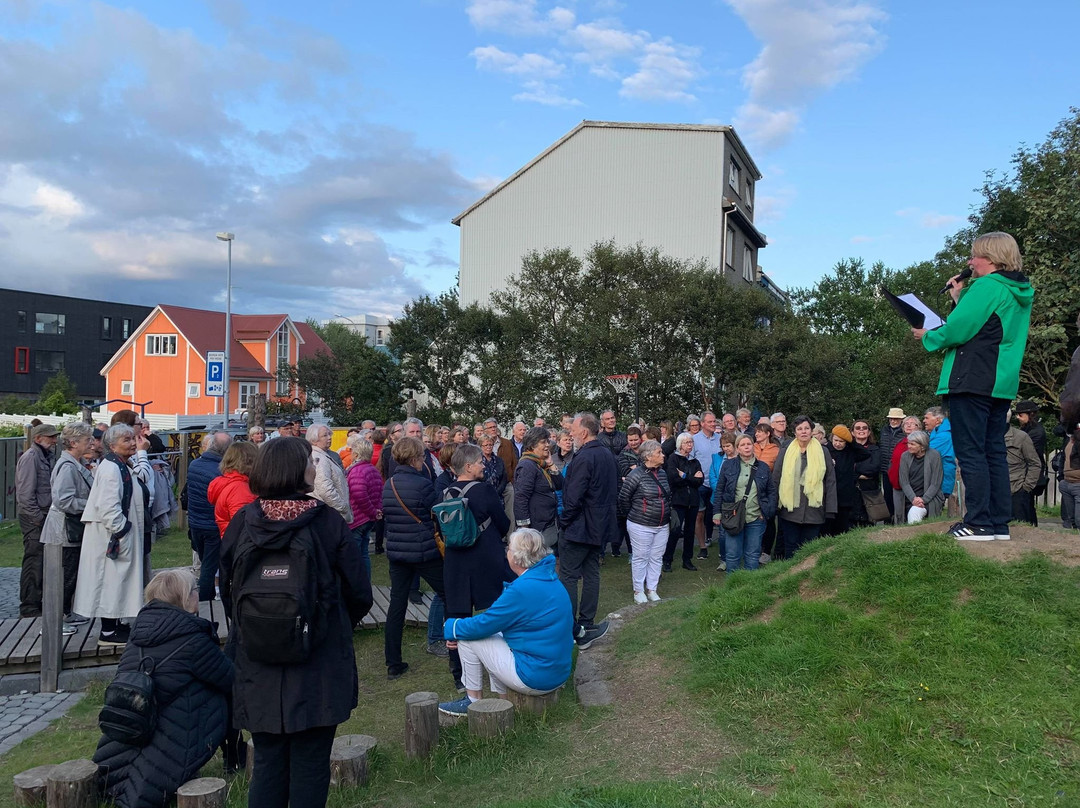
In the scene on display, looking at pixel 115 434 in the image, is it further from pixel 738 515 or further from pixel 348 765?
pixel 738 515

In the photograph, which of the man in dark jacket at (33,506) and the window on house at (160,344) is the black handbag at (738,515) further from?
the window on house at (160,344)

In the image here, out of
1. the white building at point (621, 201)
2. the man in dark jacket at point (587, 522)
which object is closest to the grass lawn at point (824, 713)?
the man in dark jacket at point (587, 522)

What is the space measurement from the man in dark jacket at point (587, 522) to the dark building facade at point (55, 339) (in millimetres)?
62800

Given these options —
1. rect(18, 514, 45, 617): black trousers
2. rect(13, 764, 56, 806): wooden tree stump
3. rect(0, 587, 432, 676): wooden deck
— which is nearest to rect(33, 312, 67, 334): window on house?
rect(18, 514, 45, 617): black trousers

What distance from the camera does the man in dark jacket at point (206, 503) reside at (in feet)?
28.1

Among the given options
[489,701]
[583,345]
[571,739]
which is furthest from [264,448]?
[583,345]

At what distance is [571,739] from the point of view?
5.12m

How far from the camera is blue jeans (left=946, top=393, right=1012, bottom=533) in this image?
216 inches

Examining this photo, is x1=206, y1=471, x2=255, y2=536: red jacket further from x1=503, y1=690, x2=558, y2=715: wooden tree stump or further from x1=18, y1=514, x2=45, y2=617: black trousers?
x1=503, y1=690, x2=558, y2=715: wooden tree stump

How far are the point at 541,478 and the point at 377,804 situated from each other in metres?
4.50

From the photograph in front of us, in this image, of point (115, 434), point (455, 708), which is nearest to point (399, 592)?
point (455, 708)

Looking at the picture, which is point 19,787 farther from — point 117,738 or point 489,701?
point 489,701

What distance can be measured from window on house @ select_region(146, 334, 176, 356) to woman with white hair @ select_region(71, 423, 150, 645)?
48.3m

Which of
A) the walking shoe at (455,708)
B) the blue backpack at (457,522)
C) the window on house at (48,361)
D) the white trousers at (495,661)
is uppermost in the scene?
the window on house at (48,361)
